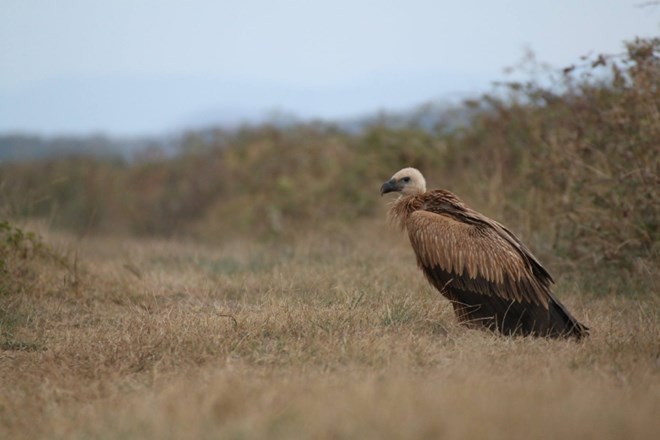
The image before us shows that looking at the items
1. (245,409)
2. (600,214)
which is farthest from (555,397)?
(600,214)

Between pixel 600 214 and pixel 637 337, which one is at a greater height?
pixel 600 214

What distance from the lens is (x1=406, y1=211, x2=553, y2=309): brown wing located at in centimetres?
632

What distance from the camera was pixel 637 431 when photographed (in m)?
3.65

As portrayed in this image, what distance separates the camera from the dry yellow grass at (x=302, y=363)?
12.7 ft

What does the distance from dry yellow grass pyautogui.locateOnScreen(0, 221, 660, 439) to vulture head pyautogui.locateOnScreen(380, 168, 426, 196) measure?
3.11 feet

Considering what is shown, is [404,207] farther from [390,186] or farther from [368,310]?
[368,310]

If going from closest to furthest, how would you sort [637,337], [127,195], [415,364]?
[415,364] → [637,337] → [127,195]

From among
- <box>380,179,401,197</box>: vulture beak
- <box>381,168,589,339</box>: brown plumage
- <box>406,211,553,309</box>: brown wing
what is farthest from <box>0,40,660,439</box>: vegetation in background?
<box>380,179,401,197</box>: vulture beak

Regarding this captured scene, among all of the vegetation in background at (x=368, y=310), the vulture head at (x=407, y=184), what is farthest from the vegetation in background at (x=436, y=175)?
the vulture head at (x=407, y=184)

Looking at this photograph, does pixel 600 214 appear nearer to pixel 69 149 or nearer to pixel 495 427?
pixel 495 427

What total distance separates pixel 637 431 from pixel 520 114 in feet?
30.0

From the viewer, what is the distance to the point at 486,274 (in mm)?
6363

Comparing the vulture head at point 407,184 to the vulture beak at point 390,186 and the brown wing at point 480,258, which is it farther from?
the brown wing at point 480,258

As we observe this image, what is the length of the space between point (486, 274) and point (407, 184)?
1.47 m
